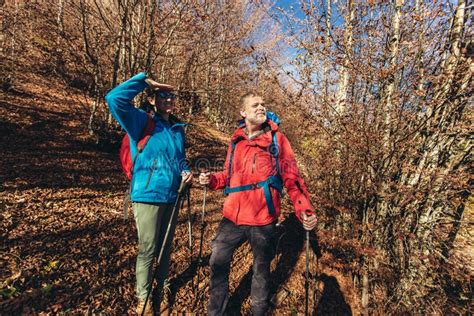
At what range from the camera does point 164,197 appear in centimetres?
274

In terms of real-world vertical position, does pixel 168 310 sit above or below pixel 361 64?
below

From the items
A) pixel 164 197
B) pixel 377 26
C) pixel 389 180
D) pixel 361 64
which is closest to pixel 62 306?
pixel 164 197

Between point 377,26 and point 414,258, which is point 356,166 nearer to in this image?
point 414,258

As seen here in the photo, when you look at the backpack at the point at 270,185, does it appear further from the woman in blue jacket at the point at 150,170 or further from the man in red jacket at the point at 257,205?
the woman in blue jacket at the point at 150,170

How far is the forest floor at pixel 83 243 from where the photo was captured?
312 cm

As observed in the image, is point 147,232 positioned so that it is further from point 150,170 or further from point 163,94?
point 163,94

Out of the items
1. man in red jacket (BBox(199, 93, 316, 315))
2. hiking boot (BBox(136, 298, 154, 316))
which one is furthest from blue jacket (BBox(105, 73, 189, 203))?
hiking boot (BBox(136, 298, 154, 316))

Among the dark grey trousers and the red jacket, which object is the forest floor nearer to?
the dark grey trousers

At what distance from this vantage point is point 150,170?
2.67 meters

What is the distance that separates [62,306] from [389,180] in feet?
16.1

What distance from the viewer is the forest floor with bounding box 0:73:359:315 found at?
312cm

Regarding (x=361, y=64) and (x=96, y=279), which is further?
(x=361, y=64)

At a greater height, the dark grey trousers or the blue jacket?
Result: the blue jacket

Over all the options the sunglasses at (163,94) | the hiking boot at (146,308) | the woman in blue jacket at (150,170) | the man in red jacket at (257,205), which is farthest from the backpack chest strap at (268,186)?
the hiking boot at (146,308)
